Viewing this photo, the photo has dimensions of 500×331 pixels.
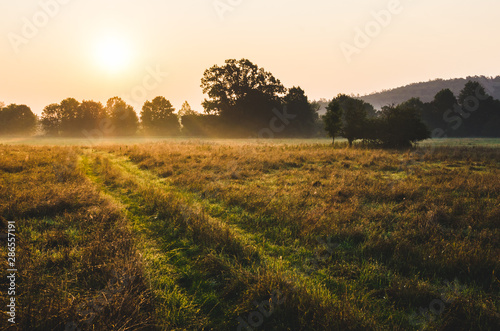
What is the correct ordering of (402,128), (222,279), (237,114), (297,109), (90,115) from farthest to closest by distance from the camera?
(90,115)
(297,109)
(237,114)
(402,128)
(222,279)

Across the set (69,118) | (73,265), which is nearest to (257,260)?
(73,265)

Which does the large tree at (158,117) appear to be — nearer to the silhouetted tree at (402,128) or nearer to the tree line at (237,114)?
the tree line at (237,114)

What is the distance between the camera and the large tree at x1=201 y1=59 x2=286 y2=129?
6988 centimetres

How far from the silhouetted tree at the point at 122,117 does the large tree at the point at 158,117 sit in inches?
139

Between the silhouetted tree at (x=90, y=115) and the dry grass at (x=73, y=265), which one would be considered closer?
the dry grass at (x=73, y=265)

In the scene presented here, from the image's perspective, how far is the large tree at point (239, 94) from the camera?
6988 centimetres

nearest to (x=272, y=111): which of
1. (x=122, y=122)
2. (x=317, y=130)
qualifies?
(x=317, y=130)

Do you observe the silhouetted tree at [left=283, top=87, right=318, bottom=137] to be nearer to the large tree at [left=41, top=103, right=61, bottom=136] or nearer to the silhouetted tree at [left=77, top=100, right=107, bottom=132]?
the silhouetted tree at [left=77, top=100, right=107, bottom=132]

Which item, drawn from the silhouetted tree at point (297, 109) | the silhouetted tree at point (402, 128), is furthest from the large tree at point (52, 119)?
the silhouetted tree at point (402, 128)

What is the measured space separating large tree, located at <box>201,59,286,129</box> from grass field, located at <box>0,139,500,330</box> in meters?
64.5

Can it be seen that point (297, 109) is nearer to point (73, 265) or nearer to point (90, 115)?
point (90, 115)

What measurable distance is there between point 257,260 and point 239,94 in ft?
233

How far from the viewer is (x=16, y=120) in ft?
251

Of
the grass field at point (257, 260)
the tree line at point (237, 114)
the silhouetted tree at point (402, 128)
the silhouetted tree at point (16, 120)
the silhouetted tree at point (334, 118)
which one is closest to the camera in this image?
the grass field at point (257, 260)
